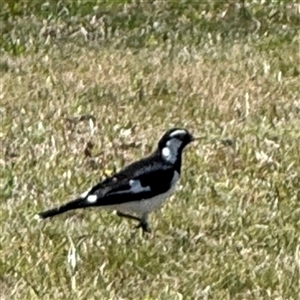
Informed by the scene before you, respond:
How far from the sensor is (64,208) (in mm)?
8688

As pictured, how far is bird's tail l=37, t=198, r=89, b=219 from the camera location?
8.59 meters

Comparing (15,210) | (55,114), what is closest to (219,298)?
(15,210)

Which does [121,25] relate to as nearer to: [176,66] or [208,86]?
[176,66]

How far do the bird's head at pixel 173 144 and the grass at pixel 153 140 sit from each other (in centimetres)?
39

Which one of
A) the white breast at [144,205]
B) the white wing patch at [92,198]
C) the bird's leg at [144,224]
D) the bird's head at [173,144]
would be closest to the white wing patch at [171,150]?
the bird's head at [173,144]

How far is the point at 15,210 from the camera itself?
9312mm

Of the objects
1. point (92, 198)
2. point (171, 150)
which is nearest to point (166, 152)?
point (171, 150)

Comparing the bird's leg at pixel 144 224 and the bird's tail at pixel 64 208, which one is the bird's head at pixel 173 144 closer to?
the bird's leg at pixel 144 224

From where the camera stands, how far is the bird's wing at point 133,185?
8.70 meters

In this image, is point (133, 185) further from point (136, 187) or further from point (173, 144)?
point (173, 144)

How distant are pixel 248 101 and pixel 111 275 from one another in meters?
4.71

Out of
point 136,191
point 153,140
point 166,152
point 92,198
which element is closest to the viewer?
point 92,198

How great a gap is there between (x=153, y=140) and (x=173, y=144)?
1.97 meters

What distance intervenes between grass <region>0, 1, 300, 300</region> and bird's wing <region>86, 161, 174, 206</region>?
257 millimetres
